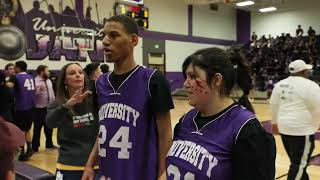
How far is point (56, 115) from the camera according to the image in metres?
3.00

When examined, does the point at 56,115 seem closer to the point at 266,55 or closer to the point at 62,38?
the point at 62,38

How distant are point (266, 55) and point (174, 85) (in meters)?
5.75

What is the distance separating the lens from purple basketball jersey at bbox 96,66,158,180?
2.26 meters

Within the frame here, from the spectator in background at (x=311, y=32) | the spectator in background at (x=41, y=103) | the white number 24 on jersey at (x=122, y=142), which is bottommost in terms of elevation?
the spectator in background at (x=41, y=103)

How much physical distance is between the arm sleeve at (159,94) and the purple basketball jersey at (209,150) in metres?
0.47

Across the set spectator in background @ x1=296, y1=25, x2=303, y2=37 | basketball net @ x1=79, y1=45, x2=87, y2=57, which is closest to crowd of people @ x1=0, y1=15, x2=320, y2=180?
basketball net @ x1=79, y1=45, x2=87, y2=57

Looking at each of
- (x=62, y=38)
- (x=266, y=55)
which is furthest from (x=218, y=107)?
(x=266, y=55)

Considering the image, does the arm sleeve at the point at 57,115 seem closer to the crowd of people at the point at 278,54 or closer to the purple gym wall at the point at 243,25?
the crowd of people at the point at 278,54

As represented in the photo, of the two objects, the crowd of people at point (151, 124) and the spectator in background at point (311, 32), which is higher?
the spectator in background at point (311, 32)

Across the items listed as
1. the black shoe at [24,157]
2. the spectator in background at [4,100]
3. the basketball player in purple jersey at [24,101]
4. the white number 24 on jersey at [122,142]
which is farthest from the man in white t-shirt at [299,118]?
the basketball player in purple jersey at [24,101]

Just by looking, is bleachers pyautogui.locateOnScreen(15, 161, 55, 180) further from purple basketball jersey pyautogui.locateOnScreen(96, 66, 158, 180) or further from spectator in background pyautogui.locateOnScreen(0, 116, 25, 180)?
spectator in background pyautogui.locateOnScreen(0, 116, 25, 180)

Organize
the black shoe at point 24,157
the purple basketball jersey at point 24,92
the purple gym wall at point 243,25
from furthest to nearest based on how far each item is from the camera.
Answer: the purple gym wall at point 243,25
the purple basketball jersey at point 24,92
the black shoe at point 24,157

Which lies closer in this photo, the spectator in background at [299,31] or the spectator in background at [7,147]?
the spectator in background at [7,147]

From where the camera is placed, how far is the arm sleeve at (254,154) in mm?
1523
